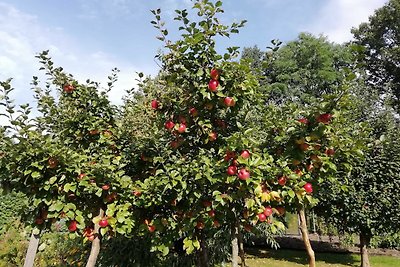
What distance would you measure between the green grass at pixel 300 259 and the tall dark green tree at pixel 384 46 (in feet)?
35.9

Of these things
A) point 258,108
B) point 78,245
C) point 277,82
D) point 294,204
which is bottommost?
point 78,245

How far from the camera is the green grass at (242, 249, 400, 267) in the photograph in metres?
11.6

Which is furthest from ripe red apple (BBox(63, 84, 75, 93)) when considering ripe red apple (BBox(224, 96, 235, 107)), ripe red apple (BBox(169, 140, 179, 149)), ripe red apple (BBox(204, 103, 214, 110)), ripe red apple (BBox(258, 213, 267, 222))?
ripe red apple (BBox(258, 213, 267, 222))

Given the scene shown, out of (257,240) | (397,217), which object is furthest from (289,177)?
(257,240)

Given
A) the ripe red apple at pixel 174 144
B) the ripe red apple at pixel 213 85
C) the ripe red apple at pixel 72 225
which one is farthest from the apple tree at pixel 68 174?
the ripe red apple at pixel 213 85

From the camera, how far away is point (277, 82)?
20.5m

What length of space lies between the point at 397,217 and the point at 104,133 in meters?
8.62

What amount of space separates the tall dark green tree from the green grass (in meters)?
10.9

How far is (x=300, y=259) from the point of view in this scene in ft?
41.5

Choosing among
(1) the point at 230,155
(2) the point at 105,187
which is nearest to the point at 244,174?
(1) the point at 230,155

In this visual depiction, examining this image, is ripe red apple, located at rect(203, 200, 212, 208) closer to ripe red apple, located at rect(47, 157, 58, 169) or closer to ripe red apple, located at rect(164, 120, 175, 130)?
ripe red apple, located at rect(164, 120, 175, 130)

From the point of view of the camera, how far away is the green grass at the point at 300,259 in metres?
11.6

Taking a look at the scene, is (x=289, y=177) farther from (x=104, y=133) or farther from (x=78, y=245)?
(x=78, y=245)

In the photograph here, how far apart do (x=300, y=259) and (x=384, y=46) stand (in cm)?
1632
